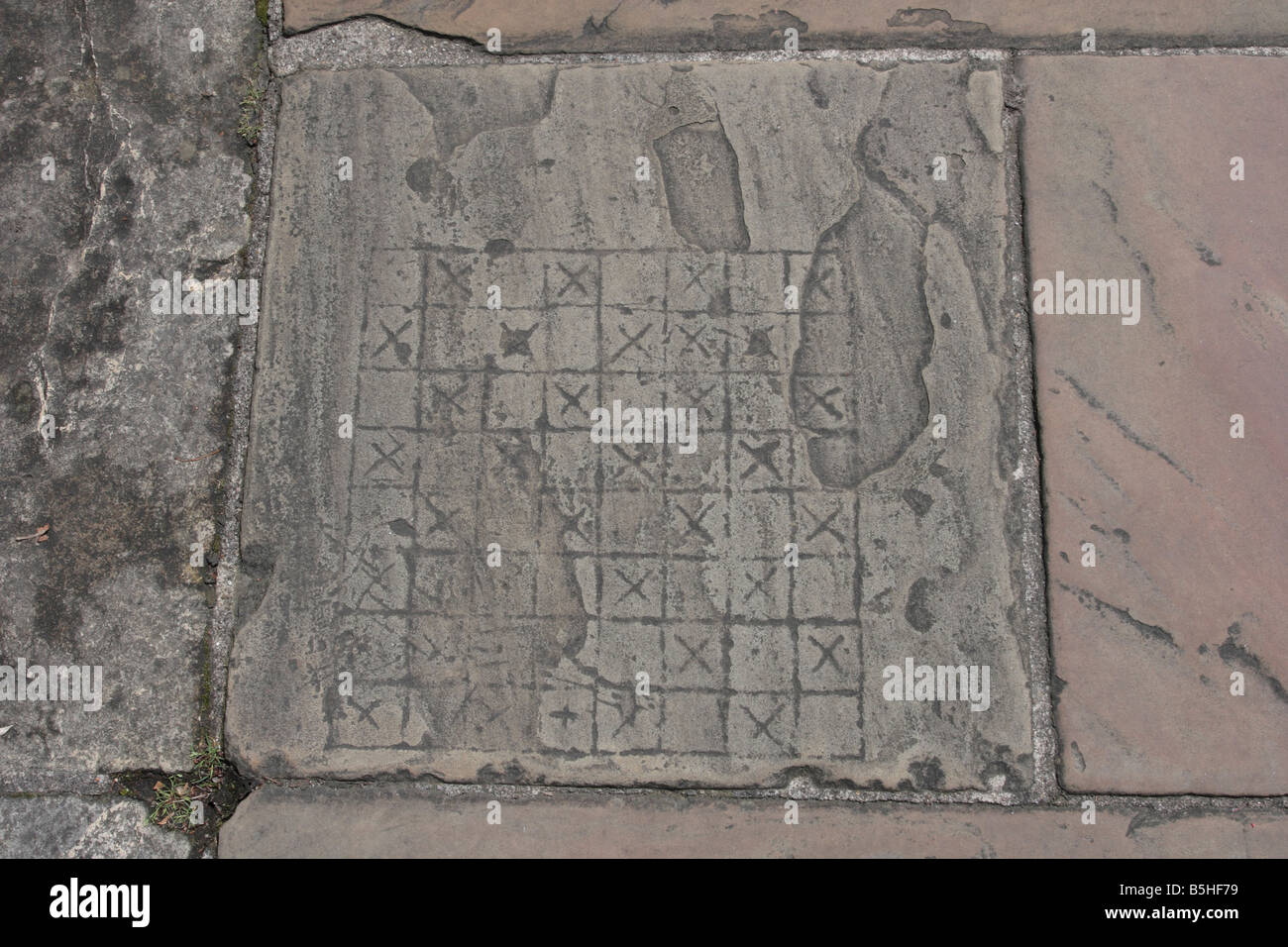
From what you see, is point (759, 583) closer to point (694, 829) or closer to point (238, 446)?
point (694, 829)

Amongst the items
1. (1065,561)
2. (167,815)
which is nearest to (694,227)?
(1065,561)

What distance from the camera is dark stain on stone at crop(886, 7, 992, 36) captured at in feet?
8.05

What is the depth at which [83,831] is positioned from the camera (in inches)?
86.0

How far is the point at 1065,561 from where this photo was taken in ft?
7.31

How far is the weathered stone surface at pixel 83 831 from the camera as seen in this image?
2.18 meters

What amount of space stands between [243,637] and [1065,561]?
6.55ft

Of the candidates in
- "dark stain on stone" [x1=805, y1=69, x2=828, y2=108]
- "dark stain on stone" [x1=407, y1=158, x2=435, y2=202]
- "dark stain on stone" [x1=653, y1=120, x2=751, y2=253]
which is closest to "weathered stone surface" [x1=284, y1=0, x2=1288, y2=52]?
"dark stain on stone" [x1=805, y1=69, x2=828, y2=108]

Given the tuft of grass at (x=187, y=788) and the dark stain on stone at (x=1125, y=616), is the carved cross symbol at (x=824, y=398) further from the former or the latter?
the tuft of grass at (x=187, y=788)

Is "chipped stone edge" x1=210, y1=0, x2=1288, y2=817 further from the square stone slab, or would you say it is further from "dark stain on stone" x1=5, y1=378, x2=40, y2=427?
"dark stain on stone" x1=5, y1=378, x2=40, y2=427

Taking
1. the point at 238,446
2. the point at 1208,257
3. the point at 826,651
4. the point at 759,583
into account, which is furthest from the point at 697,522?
the point at 1208,257

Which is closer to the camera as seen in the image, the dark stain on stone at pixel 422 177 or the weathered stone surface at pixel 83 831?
the weathered stone surface at pixel 83 831

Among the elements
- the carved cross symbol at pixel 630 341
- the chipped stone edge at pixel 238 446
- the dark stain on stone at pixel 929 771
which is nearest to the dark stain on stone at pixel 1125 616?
the dark stain on stone at pixel 929 771

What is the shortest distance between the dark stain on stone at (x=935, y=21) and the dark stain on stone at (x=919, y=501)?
1.26 meters

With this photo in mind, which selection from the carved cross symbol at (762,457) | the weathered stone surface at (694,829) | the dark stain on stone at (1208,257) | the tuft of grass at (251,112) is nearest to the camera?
the weathered stone surface at (694,829)
